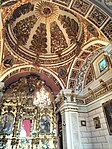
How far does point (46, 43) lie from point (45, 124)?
18.6 ft

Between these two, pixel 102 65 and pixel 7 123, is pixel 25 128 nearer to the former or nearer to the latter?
pixel 7 123

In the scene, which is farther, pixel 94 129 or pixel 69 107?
pixel 69 107

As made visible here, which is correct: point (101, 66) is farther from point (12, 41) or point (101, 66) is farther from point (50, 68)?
Answer: point (12, 41)

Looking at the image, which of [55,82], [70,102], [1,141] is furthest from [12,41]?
[1,141]

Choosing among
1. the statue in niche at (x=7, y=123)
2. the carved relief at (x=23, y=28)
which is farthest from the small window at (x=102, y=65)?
the statue in niche at (x=7, y=123)

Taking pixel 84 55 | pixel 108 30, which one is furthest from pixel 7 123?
pixel 108 30

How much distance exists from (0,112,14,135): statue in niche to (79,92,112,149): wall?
4.52 meters

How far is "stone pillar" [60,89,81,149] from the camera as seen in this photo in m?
7.57

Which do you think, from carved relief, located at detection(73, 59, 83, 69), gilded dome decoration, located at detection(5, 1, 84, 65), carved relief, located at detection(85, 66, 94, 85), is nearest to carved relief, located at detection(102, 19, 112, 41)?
gilded dome decoration, located at detection(5, 1, 84, 65)

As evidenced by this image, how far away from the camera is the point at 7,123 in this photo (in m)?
8.99

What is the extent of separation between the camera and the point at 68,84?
9.45 meters

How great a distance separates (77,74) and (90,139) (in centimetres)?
411

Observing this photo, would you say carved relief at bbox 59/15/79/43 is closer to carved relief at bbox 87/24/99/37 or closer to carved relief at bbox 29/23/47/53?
carved relief at bbox 29/23/47/53

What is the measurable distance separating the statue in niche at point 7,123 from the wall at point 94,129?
452 cm
